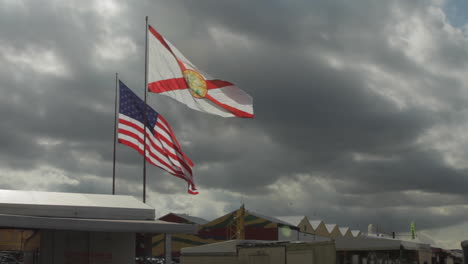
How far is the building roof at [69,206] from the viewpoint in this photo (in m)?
19.2

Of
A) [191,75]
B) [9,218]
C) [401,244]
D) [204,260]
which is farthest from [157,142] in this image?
[401,244]

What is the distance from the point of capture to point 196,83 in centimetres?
2662

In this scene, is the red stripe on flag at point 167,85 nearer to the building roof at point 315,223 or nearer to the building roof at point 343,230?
the building roof at point 315,223

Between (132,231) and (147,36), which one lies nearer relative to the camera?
(132,231)

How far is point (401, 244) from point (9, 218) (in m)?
20.5

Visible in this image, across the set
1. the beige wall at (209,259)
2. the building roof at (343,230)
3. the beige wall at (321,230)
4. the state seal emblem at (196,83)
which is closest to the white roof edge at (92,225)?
the state seal emblem at (196,83)

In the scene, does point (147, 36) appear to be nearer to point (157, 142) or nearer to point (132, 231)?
point (157, 142)

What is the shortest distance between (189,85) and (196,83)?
371 millimetres

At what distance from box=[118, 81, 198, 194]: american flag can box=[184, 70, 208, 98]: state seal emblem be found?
225cm

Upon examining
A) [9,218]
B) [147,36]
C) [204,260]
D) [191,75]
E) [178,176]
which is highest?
[147,36]

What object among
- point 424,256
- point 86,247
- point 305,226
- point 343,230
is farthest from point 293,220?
point 86,247

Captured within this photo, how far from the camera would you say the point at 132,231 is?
62.0ft

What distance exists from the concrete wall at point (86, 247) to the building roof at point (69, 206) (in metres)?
0.68

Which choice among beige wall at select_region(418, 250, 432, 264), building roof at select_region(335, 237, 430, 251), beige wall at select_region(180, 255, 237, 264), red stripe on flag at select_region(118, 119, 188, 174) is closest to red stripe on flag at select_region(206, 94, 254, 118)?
red stripe on flag at select_region(118, 119, 188, 174)
